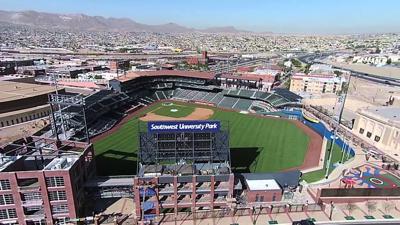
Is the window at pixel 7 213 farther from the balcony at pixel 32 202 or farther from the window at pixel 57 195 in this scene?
the window at pixel 57 195

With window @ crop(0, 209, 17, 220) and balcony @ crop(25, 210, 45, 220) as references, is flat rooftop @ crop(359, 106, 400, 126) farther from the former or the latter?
window @ crop(0, 209, 17, 220)

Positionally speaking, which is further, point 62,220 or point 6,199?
point 62,220

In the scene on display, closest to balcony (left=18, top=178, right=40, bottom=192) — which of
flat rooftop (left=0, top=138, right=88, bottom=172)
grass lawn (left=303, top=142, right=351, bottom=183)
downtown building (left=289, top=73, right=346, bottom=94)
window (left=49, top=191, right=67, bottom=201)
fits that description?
window (left=49, top=191, right=67, bottom=201)

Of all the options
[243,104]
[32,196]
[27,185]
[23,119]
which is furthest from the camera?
[243,104]

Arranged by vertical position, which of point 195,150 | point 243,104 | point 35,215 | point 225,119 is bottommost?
point 225,119

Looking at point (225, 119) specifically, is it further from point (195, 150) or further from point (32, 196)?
point (32, 196)

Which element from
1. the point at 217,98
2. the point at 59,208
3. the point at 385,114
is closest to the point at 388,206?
the point at 385,114

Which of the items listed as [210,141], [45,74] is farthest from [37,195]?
[45,74]
